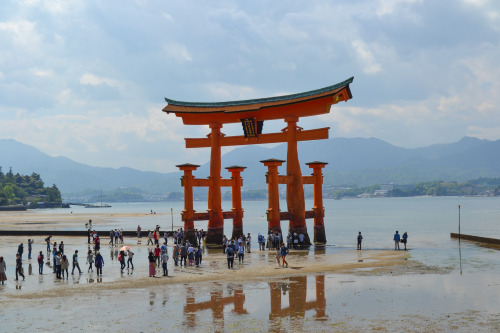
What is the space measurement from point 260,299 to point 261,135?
2373 cm

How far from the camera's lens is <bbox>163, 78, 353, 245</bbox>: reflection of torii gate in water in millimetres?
37312

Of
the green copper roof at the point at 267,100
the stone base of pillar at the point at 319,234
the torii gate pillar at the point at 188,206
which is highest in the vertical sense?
the green copper roof at the point at 267,100

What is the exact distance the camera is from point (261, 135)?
40.5 m

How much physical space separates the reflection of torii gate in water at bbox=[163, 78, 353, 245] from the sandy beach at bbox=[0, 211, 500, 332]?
37.6 ft

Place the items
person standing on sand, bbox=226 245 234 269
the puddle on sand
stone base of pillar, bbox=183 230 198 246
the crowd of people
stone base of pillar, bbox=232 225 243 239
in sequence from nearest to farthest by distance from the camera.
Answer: the puddle on sand → the crowd of people → person standing on sand, bbox=226 245 234 269 → stone base of pillar, bbox=183 230 198 246 → stone base of pillar, bbox=232 225 243 239

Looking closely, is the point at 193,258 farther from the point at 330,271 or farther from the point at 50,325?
the point at 50,325

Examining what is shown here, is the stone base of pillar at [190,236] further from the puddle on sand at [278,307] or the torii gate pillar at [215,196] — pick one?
the puddle on sand at [278,307]

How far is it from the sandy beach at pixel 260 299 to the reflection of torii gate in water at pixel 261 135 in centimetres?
1145

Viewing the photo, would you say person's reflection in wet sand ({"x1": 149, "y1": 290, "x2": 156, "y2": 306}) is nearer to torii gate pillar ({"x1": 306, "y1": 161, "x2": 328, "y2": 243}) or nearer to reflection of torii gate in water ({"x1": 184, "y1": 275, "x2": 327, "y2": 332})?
reflection of torii gate in water ({"x1": 184, "y1": 275, "x2": 327, "y2": 332})

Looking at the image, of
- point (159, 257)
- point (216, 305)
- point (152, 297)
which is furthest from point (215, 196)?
point (216, 305)

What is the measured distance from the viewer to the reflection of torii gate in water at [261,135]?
122 feet

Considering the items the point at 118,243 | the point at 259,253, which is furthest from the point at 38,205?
the point at 259,253

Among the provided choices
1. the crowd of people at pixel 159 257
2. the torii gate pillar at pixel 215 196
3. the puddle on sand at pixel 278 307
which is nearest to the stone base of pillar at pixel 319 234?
the crowd of people at pixel 159 257

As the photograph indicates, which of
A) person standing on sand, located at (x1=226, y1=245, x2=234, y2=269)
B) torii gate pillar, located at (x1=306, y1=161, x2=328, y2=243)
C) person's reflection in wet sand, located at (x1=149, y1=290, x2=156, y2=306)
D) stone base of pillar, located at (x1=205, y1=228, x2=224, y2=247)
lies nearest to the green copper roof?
torii gate pillar, located at (x1=306, y1=161, x2=328, y2=243)
